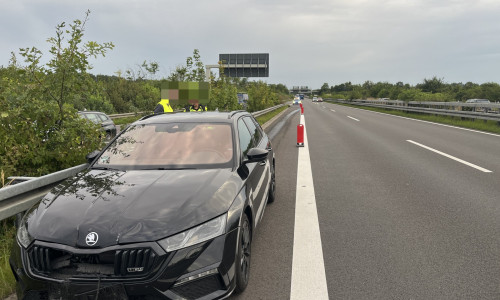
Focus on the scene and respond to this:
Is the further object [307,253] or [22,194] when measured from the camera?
[307,253]

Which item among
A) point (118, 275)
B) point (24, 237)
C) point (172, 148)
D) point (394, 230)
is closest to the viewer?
point (118, 275)

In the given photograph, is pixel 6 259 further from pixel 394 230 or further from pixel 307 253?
pixel 394 230

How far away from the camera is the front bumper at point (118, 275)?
7.65 feet

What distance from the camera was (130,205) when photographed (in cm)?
273

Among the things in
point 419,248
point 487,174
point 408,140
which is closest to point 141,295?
point 419,248

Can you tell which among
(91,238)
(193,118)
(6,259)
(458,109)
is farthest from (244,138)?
(458,109)

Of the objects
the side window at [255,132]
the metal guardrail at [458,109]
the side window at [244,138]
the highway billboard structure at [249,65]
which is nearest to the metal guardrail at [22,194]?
the side window at [244,138]

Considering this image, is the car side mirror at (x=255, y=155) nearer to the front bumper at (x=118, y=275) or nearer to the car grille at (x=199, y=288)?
the front bumper at (x=118, y=275)

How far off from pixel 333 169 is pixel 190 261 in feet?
20.1

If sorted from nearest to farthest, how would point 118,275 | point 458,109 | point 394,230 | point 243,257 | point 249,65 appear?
point 118,275 < point 243,257 < point 394,230 < point 458,109 < point 249,65

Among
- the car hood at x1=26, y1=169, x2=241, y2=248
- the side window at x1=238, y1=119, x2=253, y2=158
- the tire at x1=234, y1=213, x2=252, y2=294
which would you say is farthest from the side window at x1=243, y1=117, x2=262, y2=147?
the tire at x1=234, y1=213, x2=252, y2=294

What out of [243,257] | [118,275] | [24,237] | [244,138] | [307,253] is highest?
[244,138]

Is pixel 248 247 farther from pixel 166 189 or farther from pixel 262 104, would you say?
pixel 262 104

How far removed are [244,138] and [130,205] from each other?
1954 millimetres
